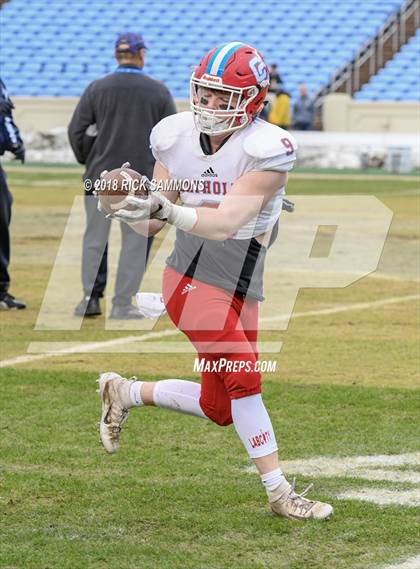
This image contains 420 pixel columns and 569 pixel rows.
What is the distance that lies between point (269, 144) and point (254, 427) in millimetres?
1004

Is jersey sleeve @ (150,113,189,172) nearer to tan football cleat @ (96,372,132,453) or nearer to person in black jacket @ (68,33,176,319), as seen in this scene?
tan football cleat @ (96,372,132,453)

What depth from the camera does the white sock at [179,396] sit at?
15.5 ft

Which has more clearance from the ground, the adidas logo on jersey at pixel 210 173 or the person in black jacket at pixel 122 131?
the adidas logo on jersey at pixel 210 173

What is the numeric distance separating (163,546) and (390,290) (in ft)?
21.3

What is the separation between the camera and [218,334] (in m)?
4.44

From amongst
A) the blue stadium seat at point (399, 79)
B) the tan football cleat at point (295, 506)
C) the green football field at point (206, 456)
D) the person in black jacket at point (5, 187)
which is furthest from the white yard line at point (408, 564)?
the blue stadium seat at point (399, 79)

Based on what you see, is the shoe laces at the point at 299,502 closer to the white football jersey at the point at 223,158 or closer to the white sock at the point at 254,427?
the white sock at the point at 254,427

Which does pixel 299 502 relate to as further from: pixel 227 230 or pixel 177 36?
pixel 177 36

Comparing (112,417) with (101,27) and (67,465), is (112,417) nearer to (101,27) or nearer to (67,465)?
(67,465)

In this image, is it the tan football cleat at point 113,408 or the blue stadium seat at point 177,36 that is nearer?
the tan football cleat at point 113,408

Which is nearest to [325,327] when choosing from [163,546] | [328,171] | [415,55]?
[163,546]

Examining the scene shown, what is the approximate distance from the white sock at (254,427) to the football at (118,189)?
0.88m

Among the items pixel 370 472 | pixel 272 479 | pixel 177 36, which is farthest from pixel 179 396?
pixel 177 36

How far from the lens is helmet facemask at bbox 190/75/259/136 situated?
4410 mm
